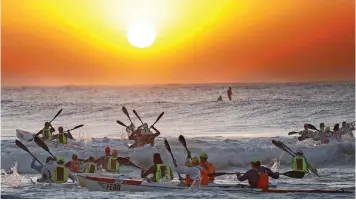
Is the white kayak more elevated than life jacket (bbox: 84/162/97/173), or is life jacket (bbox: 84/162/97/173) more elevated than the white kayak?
life jacket (bbox: 84/162/97/173)

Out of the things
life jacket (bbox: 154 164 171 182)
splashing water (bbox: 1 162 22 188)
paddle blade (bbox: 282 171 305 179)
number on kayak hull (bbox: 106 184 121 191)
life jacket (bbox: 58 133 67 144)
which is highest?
life jacket (bbox: 58 133 67 144)

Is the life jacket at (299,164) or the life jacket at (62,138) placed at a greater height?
the life jacket at (62,138)

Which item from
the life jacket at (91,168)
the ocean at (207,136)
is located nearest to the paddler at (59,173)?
the ocean at (207,136)

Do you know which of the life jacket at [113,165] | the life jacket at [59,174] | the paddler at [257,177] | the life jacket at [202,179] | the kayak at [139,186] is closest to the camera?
the paddler at [257,177]

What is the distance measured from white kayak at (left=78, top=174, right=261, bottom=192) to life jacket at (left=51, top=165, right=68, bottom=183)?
0.64 metres

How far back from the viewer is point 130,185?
16.1 m

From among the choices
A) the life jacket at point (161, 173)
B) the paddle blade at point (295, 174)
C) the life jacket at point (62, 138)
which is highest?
the life jacket at point (62, 138)

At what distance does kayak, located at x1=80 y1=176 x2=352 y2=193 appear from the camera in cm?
1551

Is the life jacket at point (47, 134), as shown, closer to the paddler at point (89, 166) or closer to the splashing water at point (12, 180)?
the splashing water at point (12, 180)

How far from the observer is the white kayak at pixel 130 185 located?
1560 centimetres

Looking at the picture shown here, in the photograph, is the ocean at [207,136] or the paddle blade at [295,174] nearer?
the paddle blade at [295,174]

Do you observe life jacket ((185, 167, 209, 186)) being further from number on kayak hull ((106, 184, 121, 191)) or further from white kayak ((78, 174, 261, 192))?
number on kayak hull ((106, 184, 121, 191))

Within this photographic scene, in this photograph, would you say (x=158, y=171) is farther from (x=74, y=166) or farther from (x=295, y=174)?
(x=295, y=174)

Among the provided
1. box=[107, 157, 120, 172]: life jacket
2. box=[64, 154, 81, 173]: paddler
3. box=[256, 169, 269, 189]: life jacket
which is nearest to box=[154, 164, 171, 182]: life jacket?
box=[256, 169, 269, 189]: life jacket
